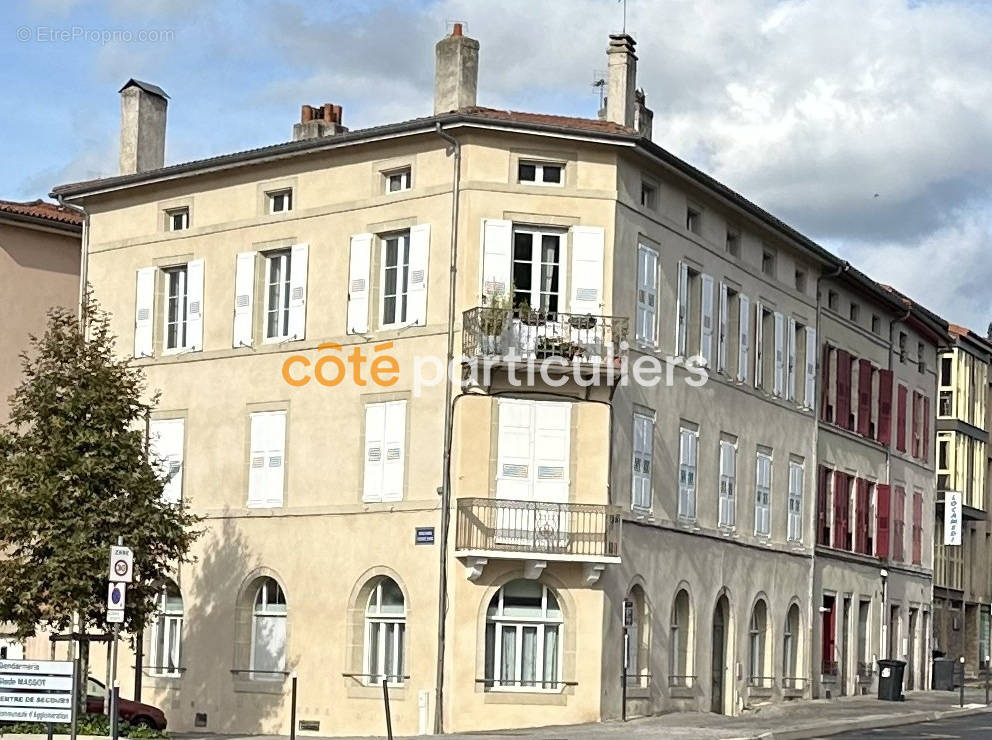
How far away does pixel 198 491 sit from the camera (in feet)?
118

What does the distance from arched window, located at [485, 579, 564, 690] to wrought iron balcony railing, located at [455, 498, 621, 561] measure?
2.97 feet

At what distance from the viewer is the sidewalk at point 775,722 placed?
2878 cm

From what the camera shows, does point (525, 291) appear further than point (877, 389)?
No

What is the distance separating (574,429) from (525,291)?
2.54 metres

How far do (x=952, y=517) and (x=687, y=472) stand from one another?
2142cm

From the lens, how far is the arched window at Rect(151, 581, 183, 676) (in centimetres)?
3562

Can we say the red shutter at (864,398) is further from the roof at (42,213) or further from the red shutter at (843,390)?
the roof at (42,213)

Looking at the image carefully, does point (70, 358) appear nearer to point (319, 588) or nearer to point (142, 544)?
point (142, 544)

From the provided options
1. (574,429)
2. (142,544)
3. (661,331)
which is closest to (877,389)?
(661,331)

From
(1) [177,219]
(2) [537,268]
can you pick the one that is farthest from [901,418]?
(1) [177,219]

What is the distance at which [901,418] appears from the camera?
49.4 meters

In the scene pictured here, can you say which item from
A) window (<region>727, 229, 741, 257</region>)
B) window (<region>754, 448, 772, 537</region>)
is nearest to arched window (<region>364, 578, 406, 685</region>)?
window (<region>754, 448, 772, 537</region>)

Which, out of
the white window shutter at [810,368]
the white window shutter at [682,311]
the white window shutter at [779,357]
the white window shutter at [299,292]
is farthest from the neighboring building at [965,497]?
the white window shutter at [299,292]

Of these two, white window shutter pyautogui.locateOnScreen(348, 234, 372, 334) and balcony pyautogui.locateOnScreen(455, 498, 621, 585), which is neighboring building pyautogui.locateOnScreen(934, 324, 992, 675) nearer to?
balcony pyautogui.locateOnScreen(455, 498, 621, 585)
